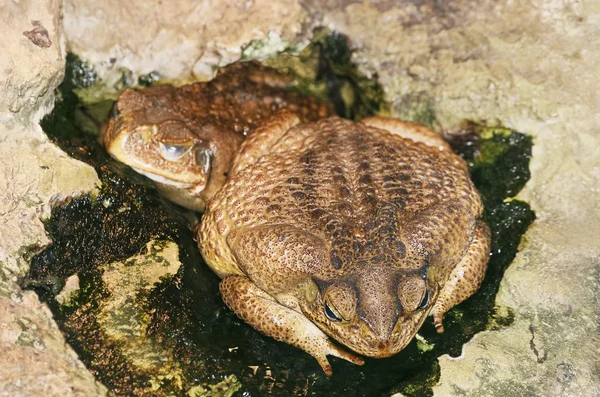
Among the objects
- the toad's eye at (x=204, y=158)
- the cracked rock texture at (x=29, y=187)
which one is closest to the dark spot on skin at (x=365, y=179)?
the toad's eye at (x=204, y=158)

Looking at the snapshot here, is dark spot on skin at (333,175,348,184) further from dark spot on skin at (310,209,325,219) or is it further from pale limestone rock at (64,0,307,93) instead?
pale limestone rock at (64,0,307,93)

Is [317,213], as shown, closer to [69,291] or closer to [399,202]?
[399,202]

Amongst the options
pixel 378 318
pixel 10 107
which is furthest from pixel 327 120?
pixel 10 107

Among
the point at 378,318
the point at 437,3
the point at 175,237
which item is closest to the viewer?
the point at 378,318

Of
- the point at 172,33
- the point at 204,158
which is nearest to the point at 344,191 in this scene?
the point at 204,158

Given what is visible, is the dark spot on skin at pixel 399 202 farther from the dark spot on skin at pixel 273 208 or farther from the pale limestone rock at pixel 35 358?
the pale limestone rock at pixel 35 358

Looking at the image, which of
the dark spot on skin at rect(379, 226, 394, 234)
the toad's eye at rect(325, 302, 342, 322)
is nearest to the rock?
the toad's eye at rect(325, 302, 342, 322)

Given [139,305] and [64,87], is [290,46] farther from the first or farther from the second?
[139,305]
